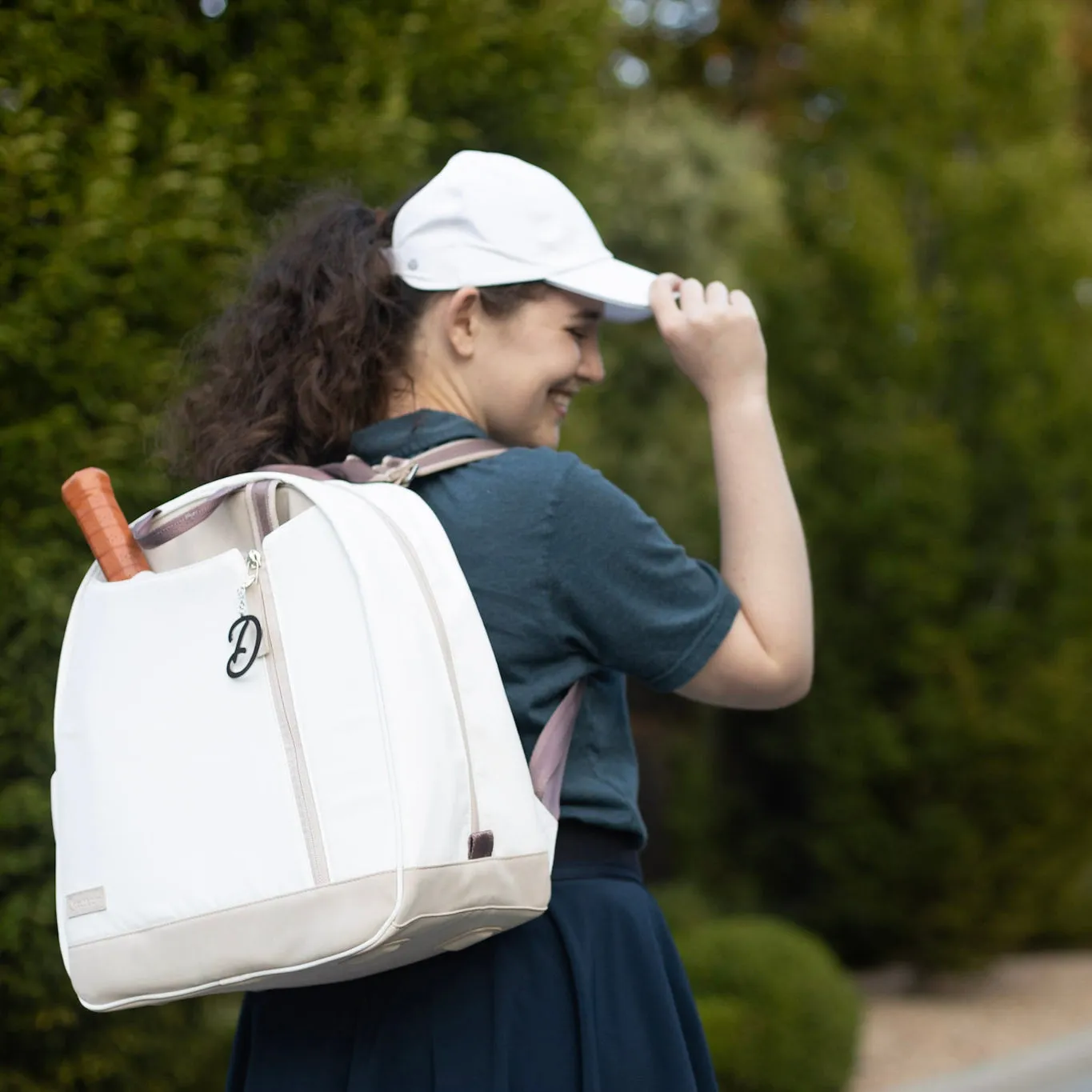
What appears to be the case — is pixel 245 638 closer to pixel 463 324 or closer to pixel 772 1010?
pixel 463 324

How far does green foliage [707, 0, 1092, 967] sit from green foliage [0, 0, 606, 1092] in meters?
3.56

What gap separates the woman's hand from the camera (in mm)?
1970

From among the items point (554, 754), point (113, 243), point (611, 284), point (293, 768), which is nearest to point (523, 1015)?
point (554, 754)

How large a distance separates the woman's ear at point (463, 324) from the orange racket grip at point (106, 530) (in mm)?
471

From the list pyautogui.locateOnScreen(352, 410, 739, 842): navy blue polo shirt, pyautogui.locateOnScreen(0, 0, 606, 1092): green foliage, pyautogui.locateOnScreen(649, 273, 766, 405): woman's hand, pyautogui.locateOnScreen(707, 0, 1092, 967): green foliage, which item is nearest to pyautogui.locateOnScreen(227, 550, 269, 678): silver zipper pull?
pyautogui.locateOnScreen(352, 410, 739, 842): navy blue polo shirt

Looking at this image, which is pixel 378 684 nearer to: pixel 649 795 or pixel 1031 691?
pixel 1031 691

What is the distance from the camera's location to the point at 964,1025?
22.3 ft

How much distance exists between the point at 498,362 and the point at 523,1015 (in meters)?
0.81

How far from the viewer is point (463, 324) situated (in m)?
1.98

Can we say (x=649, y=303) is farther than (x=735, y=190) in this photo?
No

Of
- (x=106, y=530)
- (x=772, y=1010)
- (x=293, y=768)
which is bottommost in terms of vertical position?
(x=772, y=1010)

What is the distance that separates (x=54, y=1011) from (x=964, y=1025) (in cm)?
474

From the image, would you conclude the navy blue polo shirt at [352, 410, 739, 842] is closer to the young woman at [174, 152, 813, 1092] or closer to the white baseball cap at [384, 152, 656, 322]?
the young woman at [174, 152, 813, 1092]

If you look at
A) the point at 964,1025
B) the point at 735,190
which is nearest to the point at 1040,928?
the point at 964,1025
